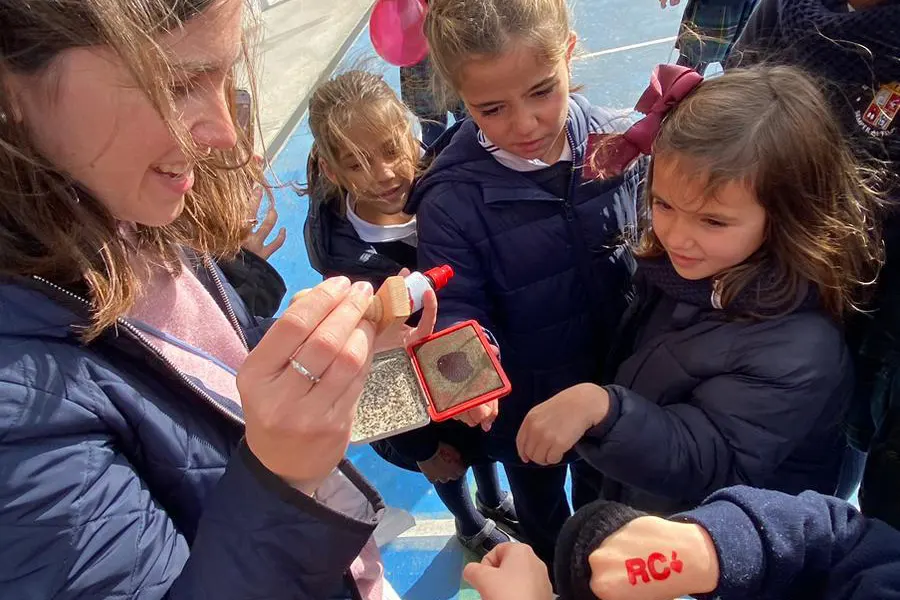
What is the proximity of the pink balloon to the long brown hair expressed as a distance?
2.12 metres

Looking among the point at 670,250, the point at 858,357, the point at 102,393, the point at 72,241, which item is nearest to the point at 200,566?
the point at 102,393

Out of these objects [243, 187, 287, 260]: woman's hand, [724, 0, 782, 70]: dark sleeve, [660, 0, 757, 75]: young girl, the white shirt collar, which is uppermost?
[724, 0, 782, 70]: dark sleeve

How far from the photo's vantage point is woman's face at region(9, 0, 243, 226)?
2.15 feet

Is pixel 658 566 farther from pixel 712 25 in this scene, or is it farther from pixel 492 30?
pixel 712 25

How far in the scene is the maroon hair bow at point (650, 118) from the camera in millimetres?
1216

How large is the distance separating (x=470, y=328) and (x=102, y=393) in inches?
23.0

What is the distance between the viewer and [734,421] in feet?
3.55

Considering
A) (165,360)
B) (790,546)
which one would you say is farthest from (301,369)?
(790,546)

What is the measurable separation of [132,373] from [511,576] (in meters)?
0.52

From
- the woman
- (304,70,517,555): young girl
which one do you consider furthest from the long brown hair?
Result: (304,70,517,555): young girl

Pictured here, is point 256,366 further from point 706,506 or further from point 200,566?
point 706,506

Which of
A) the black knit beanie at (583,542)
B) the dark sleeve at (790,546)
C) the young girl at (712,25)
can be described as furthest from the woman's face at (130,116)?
the young girl at (712,25)

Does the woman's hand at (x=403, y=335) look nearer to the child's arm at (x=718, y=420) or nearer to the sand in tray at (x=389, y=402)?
the sand in tray at (x=389, y=402)

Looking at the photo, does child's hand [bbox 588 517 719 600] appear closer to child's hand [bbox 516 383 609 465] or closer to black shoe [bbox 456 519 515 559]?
child's hand [bbox 516 383 609 465]
